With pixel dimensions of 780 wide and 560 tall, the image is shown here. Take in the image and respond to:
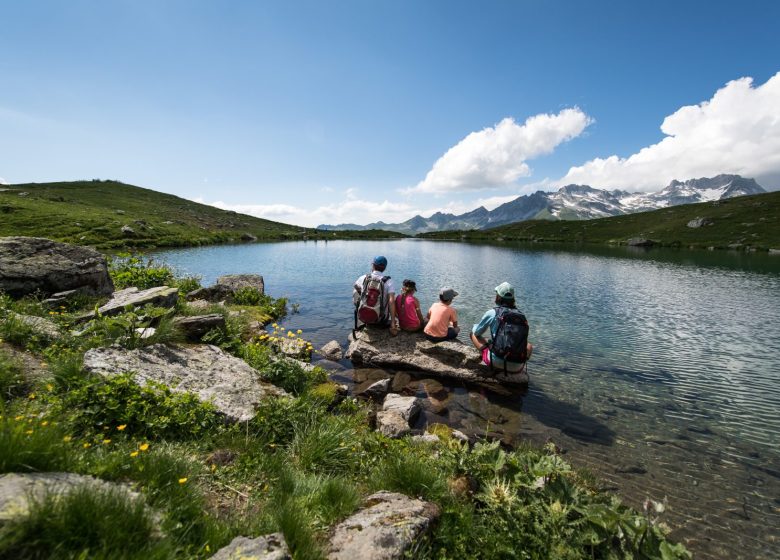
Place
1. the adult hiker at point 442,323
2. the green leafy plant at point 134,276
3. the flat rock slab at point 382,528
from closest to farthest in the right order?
the flat rock slab at point 382,528
the adult hiker at point 442,323
the green leafy plant at point 134,276

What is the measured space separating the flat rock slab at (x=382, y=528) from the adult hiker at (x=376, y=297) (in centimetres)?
994

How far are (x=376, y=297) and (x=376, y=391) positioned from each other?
4194 mm

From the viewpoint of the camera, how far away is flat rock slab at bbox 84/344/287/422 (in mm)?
7309

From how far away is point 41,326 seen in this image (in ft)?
28.2

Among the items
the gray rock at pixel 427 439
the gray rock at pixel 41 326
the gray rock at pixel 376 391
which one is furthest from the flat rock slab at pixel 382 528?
the gray rock at pixel 41 326

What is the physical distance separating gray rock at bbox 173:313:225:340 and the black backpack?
10128mm

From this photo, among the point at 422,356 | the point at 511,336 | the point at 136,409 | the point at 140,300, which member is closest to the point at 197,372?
the point at 136,409

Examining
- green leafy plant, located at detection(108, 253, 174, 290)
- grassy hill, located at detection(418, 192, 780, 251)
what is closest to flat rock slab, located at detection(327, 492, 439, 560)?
green leafy plant, located at detection(108, 253, 174, 290)

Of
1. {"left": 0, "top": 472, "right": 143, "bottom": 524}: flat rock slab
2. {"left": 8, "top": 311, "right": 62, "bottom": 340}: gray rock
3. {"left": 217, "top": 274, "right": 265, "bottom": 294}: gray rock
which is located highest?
{"left": 8, "top": 311, "right": 62, "bottom": 340}: gray rock

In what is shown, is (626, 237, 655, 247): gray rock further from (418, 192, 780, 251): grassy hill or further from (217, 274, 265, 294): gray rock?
(217, 274, 265, 294): gray rock

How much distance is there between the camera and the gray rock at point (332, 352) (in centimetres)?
1576

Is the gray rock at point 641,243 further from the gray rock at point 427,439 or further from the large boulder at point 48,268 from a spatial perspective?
the large boulder at point 48,268

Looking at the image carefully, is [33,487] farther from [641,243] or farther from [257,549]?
[641,243]

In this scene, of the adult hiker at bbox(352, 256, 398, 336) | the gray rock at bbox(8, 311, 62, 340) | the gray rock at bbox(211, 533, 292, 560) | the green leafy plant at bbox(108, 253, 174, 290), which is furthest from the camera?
the green leafy plant at bbox(108, 253, 174, 290)
